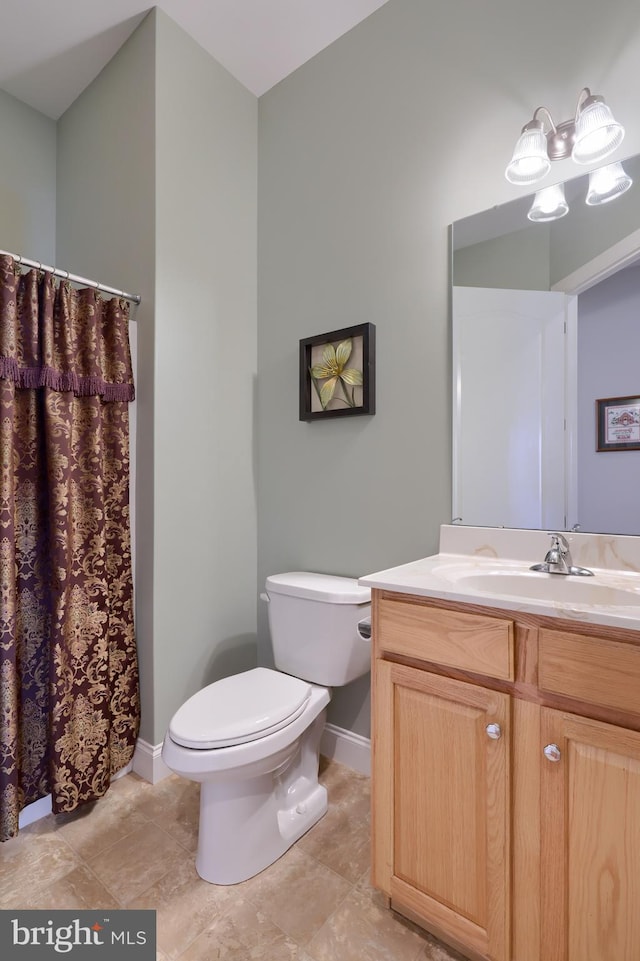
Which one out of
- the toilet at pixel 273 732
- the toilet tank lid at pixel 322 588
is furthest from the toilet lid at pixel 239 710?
the toilet tank lid at pixel 322 588

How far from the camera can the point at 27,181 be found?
7.47 ft

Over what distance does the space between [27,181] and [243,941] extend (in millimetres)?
3078

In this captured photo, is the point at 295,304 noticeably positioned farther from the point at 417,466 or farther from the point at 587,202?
the point at 587,202

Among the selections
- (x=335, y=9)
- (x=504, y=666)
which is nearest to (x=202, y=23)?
(x=335, y=9)

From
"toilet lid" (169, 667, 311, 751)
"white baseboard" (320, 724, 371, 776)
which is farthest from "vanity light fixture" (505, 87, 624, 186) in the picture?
"white baseboard" (320, 724, 371, 776)

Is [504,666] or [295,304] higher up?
[295,304]

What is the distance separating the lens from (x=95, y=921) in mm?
1164

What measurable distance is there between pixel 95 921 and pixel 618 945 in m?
1.18

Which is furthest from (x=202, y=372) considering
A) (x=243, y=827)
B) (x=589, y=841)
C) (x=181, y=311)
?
(x=589, y=841)

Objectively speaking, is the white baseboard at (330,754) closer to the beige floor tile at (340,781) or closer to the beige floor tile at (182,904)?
the beige floor tile at (340,781)

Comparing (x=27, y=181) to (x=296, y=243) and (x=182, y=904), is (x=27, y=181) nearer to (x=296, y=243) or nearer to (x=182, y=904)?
(x=296, y=243)

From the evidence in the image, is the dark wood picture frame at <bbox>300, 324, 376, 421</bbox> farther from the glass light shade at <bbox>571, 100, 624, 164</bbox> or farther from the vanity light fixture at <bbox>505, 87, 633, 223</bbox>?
the glass light shade at <bbox>571, 100, 624, 164</bbox>

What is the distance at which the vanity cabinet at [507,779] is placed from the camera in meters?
0.85

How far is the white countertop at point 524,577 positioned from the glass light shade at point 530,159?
42.2 inches
